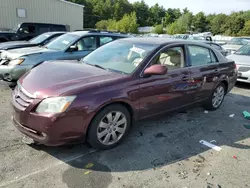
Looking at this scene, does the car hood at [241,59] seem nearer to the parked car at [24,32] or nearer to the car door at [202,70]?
the car door at [202,70]

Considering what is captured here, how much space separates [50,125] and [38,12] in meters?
23.8

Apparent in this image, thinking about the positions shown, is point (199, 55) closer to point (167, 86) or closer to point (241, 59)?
point (167, 86)

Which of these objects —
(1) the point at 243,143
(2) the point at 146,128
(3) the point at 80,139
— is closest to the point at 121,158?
(3) the point at 80,139

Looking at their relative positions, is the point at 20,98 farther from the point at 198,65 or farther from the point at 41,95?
the point at 198,65

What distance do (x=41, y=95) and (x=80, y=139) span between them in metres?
0.75

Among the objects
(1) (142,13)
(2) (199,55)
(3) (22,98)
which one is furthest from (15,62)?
→ (1) (142,13)

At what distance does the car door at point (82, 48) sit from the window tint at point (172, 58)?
334 cm

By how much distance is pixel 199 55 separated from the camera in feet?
14.7

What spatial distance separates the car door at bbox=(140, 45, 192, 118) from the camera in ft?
11.3

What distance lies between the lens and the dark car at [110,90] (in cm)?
271

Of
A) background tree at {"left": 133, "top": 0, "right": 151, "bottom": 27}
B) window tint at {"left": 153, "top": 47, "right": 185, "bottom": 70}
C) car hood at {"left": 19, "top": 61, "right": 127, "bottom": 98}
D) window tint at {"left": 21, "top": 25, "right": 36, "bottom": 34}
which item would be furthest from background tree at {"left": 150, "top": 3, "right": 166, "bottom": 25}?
car hood at {"left": 19, "top": 61, "right": 127, "bottom": 98}

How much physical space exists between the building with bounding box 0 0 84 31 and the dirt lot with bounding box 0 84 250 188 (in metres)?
21.2

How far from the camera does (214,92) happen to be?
Result: 197 inches

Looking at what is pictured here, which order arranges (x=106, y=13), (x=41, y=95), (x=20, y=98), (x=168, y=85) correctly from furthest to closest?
(x=106, y=13)
(x=168, y=85)
(x=20, y=98)
(x=41, y=95)
